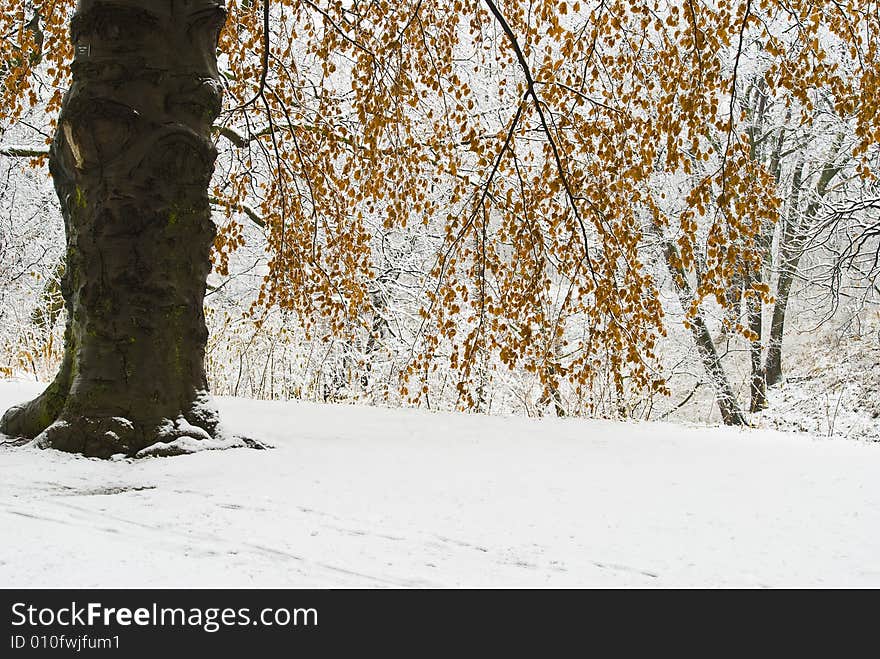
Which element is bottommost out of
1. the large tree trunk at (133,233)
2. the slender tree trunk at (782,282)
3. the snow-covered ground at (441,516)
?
the snow-covered ground at (441,516)

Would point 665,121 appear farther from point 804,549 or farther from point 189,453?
point 189,453

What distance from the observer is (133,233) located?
286 centimetres

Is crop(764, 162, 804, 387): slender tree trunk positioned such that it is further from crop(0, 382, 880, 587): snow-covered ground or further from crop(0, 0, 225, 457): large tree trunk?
crop(0, 0, 225, 457): large tree trunk

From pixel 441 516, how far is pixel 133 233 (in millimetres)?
1636

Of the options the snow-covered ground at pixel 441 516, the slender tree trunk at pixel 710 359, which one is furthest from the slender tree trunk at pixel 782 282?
the snow-covered ground at pixel 441 516

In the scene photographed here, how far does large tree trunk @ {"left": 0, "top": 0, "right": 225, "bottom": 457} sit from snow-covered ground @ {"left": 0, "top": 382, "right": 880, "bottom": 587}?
→ 0.23 meters

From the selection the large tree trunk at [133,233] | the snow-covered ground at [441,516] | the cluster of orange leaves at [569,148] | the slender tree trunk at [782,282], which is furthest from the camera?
the slender tree trunk at [782,282]

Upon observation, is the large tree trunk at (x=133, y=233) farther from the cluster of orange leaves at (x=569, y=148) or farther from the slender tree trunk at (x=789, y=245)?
the slender tree trunk at (x=789, y=245)

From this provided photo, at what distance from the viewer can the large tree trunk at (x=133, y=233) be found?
2.81 meters

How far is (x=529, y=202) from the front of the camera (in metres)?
4.30

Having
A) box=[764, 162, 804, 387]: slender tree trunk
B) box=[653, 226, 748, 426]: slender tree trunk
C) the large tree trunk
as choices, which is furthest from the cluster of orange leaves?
box=[764, 162, 804, 387]: slender tree trunk

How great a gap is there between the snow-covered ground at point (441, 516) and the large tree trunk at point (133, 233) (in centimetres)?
23

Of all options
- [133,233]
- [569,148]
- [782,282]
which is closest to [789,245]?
[782,282]
